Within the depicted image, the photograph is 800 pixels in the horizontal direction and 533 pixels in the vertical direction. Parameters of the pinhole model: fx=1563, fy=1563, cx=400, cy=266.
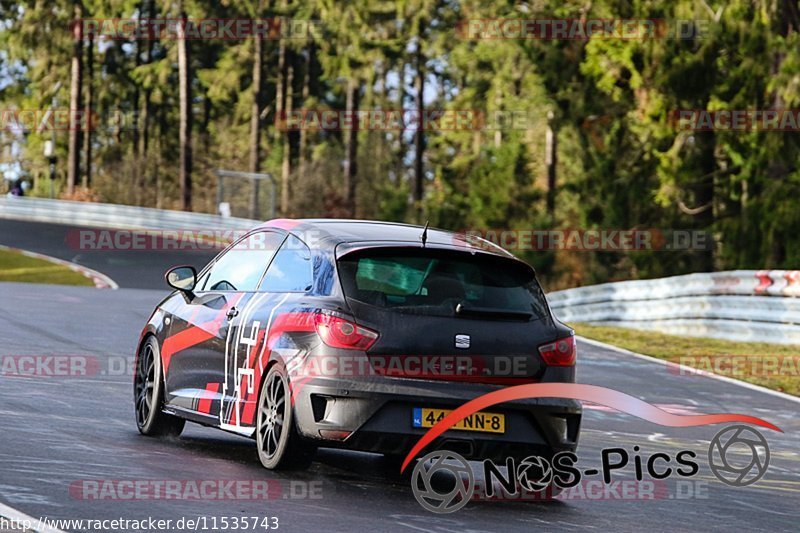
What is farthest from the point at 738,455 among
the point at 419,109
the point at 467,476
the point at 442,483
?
the point at 419,109

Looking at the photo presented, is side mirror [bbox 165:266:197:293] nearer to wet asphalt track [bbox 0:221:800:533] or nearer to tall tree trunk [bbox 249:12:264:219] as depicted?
wet asphalt track [bbox 0:221:800:533]

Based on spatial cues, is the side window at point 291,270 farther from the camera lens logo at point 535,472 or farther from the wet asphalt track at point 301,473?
the camera lens logo at point 535,472

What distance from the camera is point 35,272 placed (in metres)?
37.2

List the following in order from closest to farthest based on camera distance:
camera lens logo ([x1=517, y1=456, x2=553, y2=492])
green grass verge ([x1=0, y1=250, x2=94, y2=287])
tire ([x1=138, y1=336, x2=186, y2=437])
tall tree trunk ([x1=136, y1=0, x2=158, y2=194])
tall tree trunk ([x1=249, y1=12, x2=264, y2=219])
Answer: camera lens logo ([x1=517, y1=456, x2=553, y2=492]) → tire ([x1=138, y1=336, x2=186, y2=437]) → green grass verge ([x1=0, y1=250, x2=94, y2=287]) → tall tree trunk ([x1=249, y1=12, x2=264, y2=219]) → tall tree trunk ([x1=136, y1=0, x2=158, y2=194])

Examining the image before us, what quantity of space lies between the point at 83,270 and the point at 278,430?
2884 cm

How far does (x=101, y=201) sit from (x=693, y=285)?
1665 inches

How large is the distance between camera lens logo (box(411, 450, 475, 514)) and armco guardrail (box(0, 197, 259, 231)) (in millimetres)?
37842

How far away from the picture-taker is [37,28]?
71.8 m

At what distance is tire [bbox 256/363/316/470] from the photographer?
352 inches

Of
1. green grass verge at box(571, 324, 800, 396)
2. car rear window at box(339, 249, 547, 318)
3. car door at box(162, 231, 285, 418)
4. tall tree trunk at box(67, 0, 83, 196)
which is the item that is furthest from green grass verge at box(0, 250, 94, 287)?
tall tree trunk at box(67, 0, 83, 196)

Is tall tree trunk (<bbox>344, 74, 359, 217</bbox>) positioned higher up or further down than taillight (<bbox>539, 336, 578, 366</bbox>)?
further down

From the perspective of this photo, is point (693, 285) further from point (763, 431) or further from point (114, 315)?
point (763, 431)

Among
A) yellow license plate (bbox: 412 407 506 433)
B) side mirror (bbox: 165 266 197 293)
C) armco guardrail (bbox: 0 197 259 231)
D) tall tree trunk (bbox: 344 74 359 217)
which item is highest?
side mirror (bbox: 165 266 197 293)

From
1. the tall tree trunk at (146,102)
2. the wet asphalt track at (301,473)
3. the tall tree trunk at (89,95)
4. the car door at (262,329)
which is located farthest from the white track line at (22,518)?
the tall tree trunk at (146,102)
